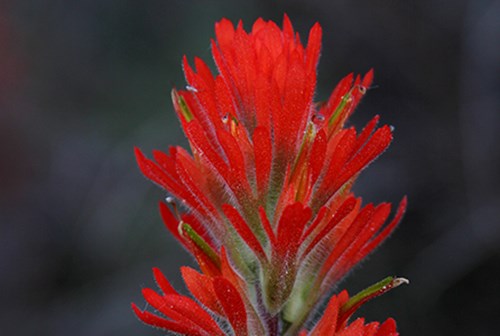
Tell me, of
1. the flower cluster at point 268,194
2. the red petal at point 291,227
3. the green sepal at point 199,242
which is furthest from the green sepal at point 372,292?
the green sepal at point 199,242

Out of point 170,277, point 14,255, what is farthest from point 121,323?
point 14,255

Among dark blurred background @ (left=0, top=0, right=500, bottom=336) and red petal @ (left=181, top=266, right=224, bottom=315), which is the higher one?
dark blurred background @ (left=0, top=0, right=500, bottom=336)

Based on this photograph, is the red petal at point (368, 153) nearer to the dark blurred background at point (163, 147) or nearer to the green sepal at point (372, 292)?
the green sepal at point (372, 292)

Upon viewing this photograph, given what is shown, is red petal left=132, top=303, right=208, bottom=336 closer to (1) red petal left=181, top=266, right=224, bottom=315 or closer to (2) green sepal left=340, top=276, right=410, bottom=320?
(1) red petal left=181, top=266, right=224, bottom=315

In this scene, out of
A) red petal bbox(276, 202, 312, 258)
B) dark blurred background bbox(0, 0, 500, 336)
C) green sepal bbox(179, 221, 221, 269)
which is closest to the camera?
red petal bbox(276, 202, 312, 258)

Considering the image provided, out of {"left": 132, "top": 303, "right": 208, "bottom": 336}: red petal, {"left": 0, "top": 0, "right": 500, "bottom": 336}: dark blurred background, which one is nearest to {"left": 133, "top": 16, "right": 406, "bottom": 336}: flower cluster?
{"left": 132, "top": 303, "right": 208, "bottom": 336}: red petal

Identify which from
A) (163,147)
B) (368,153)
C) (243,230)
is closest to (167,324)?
(243,230)

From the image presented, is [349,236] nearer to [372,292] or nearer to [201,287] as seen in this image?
[372,292]
